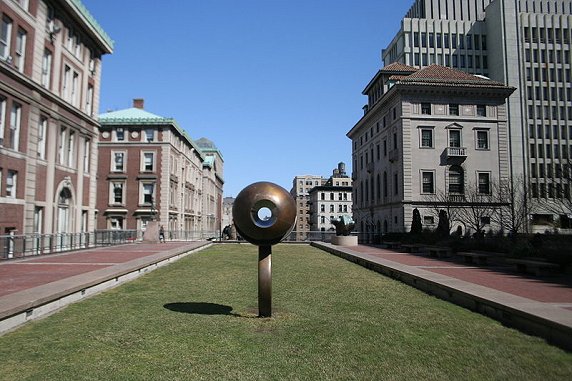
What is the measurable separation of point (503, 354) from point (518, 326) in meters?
1.64

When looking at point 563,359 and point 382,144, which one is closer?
point 563,359

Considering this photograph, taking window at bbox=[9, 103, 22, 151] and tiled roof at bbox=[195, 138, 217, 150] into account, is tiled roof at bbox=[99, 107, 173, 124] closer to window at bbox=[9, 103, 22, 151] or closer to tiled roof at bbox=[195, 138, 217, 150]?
window at bbox=[9, 103, 22, 151]

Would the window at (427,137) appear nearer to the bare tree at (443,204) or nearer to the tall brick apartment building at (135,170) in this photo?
the bare tree at (443,204)

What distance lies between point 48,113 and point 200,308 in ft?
73.5

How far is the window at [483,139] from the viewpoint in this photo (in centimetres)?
4681

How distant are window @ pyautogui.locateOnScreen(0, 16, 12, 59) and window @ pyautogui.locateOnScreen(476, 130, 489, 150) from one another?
42.9 metres

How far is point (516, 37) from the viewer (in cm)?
6731

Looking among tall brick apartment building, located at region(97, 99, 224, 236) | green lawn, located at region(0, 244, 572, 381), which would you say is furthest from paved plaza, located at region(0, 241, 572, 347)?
tall brick apartment building, located at region(97, 99, 224, 236)

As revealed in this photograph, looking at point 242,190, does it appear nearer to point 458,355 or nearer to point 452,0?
point 458,355

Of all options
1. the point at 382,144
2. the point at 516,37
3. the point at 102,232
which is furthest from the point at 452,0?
the point at 102,232

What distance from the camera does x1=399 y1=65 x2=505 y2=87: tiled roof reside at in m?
45.6

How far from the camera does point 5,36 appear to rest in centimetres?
2178

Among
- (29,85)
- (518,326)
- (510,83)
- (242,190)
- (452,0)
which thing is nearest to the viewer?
(518,326)

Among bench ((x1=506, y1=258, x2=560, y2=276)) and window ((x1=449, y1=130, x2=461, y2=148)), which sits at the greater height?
window ((x1=449, y1=130, x2=461, y2=148))
